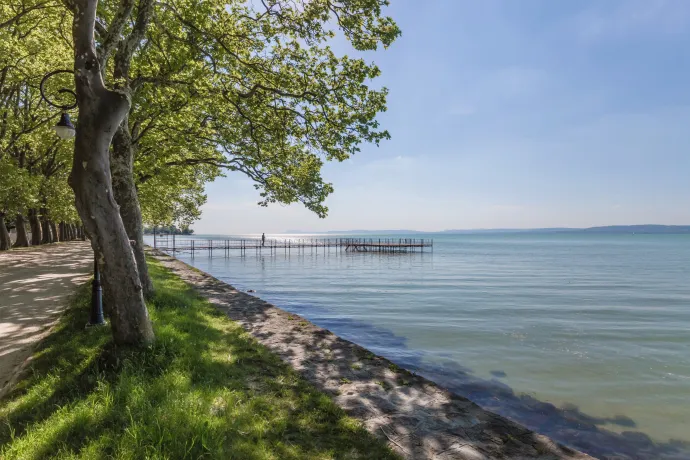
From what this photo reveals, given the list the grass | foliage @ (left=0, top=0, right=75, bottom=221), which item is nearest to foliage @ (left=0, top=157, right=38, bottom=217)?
foliage @ (left=0, top=0, right=75, bottom=221)

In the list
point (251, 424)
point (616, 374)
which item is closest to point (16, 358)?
point (251, 424)

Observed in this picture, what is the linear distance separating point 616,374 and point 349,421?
8.07 metres

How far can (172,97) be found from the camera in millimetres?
12180

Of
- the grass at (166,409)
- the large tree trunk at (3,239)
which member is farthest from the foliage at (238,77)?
the large tree trunk at (3,239)

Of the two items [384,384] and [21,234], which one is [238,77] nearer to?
[384,384]

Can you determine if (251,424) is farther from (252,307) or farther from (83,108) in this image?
(252,307)

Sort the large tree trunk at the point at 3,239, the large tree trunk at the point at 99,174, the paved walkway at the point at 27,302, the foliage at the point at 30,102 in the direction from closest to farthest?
the large tree trunk at the point at 99,174 → the paved walkway at the point at 27,302 → the foliage at the point at 30,102 → the large tree trunk at the point at 3,239

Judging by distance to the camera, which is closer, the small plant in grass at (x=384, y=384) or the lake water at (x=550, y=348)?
the small plant in grass at (x=384, y=384)

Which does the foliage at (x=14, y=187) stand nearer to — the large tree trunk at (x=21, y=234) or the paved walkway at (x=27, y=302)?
the paved walkway at (x=27, y=302)

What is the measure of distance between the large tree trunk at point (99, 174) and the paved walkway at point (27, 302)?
1.96m

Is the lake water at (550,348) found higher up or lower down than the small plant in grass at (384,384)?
lower down

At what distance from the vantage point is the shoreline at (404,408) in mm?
4781

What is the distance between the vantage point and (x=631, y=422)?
6973 millimetres

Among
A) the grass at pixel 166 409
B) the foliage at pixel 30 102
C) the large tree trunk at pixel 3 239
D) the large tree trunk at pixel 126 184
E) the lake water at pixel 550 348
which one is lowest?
the lake water at pixel 550 348
